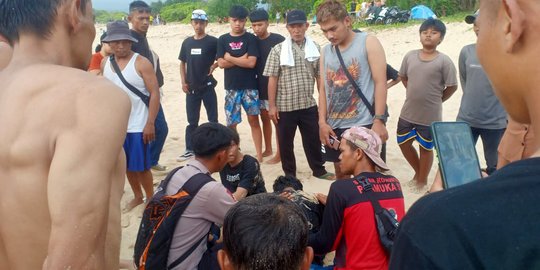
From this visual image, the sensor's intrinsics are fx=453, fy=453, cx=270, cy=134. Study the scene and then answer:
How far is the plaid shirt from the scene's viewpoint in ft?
16.7

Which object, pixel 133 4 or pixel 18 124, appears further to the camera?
pixel 133 4

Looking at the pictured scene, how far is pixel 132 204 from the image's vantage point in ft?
15.3

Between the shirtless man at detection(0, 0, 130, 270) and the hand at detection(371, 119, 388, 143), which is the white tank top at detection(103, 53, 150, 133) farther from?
the shirtless man at detection(0, 0, 130, 270)

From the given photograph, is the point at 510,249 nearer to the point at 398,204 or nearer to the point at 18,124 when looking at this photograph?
the point at 18,124

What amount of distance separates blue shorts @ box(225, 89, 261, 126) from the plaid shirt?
76cm

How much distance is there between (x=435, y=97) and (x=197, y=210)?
3.08 metres

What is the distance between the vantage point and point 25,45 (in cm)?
153

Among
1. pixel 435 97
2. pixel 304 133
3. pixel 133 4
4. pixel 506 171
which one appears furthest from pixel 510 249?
pixel 133 4

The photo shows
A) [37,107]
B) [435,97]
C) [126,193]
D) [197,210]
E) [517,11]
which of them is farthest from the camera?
[126,193]

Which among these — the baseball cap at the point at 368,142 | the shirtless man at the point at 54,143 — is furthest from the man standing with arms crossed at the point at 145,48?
the shirtless man at the point at 54,143

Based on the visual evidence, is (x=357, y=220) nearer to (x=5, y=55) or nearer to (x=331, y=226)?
(x=331, y=226)

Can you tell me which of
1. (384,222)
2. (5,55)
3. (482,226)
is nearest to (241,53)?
(384,222)

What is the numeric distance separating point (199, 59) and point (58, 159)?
16.4 ft

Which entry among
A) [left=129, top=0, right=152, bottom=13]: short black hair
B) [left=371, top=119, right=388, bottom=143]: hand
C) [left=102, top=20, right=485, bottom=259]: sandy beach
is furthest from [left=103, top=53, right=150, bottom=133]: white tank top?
[left=371, top=119, right=388, bottom=143]: hand
